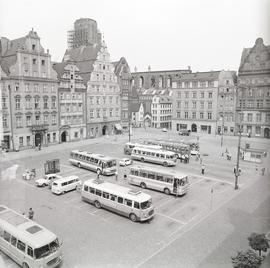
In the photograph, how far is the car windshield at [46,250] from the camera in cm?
1373

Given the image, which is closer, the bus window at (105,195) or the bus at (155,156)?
the bus window at (105,195)

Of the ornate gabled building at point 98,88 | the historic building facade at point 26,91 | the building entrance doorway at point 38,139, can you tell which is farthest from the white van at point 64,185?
the ornate gabled building at point 98,88

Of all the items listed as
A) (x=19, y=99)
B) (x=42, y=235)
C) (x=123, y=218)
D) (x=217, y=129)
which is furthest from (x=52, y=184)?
(x=217, y=129)

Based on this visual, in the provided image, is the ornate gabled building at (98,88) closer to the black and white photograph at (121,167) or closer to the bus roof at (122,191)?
the black and white photograph at (121,167)

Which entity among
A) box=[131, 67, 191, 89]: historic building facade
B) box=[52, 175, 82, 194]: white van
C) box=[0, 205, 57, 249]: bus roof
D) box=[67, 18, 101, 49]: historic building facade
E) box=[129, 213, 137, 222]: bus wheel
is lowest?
box=[129, 213, 137, 222]: bus wheel

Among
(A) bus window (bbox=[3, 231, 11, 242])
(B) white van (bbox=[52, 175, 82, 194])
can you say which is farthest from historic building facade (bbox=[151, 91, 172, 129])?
(A) bus window (bbox=[3, 231, 11, 242])

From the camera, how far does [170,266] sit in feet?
48.3

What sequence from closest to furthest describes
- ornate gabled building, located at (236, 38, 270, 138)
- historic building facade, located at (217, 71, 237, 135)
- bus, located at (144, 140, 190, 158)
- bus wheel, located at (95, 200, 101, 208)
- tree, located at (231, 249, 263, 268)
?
tree, located at (231, 249, 263, 268) → bus wheel, located at (95, 200, 101, 208) → bus, located at (144, 140, 190, 158) → ornate gabled building, located at (236, 38, 270, 138) → historic building facade, located at (217, 71, 237, 135)

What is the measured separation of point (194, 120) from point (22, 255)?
5823cm

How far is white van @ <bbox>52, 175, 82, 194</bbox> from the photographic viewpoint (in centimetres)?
2488

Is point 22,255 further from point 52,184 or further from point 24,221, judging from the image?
point 52,184

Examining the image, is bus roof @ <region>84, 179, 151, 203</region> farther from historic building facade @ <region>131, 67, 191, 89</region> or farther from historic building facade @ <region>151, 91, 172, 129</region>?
historic building facade @ <region>131, 67, 191, 89</region>

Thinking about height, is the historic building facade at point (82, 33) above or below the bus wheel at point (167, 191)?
above

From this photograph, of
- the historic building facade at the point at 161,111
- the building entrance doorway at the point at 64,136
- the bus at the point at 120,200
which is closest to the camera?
the bus at the point at 120,200
